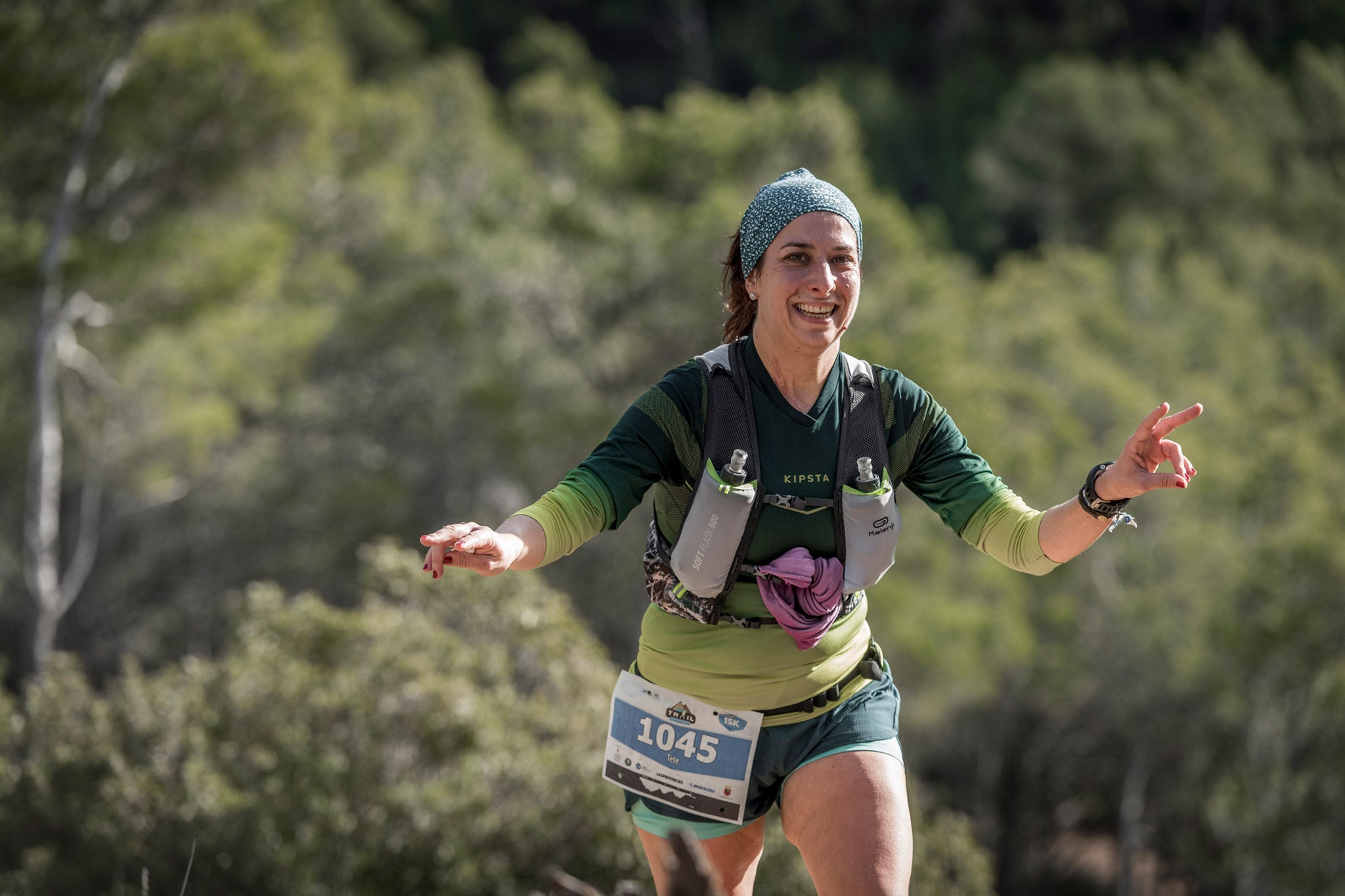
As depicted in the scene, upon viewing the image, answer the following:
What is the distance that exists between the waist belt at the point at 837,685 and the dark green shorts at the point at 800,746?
2 centimetres

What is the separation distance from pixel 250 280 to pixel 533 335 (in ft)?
11.1

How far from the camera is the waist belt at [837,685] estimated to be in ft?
6.88

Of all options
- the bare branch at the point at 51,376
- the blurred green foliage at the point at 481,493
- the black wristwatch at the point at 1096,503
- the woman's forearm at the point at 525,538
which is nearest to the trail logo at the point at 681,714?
the woman's forearm at the point at 525,538

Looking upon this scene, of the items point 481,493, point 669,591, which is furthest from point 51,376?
point 669,591

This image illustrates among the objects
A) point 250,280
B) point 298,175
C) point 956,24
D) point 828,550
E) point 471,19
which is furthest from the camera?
point 956,24

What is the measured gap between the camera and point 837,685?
83.6 inches

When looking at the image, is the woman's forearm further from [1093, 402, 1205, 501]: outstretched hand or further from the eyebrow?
[1093, 402, 1205, 501]: outstretched hand

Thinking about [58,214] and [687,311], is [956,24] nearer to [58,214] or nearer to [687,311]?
[687,311]

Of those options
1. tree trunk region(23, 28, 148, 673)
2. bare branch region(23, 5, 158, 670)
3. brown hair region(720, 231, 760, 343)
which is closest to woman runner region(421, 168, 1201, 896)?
brown hair region(720, 231, 760, 343)

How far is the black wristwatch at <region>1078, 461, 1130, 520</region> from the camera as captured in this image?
1975 mm

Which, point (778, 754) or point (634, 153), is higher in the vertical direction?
point (778, 754)

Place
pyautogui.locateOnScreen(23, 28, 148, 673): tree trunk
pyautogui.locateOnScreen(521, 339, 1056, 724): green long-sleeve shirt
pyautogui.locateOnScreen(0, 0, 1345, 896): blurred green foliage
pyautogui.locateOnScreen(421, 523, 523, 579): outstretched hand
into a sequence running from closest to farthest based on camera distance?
pyautogui.locateOnScreen(421, 523, 523, 579): outstretched hand
pyautogui.locateOnScreen(521, 339, 1056, 724): green long-sleeve shirt
pyautogui.locateOnScreen(0, 0, 1345, 896): blurred green foliage
pyautogui.locateOnScreen(23, 28, 148, 673): tree trunk

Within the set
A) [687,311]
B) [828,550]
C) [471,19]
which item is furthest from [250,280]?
[471,19]

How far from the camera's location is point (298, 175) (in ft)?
49.4
